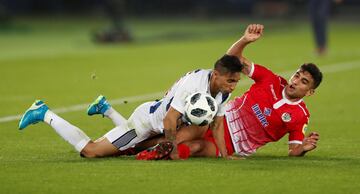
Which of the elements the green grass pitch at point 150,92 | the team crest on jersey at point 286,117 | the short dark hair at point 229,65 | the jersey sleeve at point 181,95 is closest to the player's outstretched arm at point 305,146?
the green grass pitch at point 150,92

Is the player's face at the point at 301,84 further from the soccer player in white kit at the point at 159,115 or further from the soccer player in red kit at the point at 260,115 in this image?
the soccer player in white kit at the point at 159,115

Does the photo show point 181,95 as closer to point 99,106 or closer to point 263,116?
point 263,116

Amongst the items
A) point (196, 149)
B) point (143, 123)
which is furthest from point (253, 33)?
point (143, 123)

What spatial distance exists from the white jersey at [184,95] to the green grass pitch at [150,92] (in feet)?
1.75

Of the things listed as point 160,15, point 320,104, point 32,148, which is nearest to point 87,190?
point 32,148

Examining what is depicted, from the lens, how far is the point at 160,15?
3703 cm

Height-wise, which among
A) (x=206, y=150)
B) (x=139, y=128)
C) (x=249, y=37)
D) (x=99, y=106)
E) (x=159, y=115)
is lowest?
(x=206, y=150)

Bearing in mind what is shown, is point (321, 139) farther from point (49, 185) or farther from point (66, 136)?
point (49, 185)

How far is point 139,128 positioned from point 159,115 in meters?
0.28

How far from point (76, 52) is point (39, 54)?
98 centimetres

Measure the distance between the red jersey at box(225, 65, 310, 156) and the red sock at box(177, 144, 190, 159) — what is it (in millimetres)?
636

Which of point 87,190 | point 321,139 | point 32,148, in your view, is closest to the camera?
point 87,190

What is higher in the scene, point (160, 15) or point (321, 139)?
point (160, 15)

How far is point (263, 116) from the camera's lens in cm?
1073
